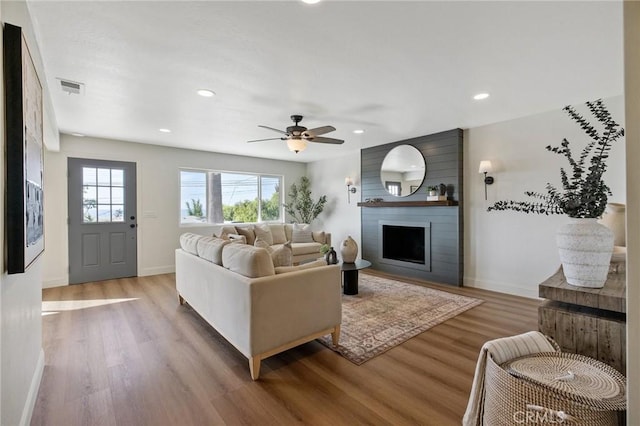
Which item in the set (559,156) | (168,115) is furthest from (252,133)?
(559,156)

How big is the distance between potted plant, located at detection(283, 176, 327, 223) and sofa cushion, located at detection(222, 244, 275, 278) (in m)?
4.59

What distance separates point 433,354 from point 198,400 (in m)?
1.84

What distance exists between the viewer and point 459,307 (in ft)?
11.8

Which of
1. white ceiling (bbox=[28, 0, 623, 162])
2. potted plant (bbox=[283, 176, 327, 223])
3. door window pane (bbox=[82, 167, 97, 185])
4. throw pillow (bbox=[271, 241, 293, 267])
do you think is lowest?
throw pillow (bbox=[271, 241, 293, 267])

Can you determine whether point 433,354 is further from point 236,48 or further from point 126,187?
point 126,187

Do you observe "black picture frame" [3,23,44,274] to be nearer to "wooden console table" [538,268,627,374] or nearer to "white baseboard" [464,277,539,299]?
"wooden console table" [538,268,627,374]

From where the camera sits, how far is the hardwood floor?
1.78 metres

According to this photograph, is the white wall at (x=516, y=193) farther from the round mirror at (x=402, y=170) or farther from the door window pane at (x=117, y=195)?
the door window pane at (x=117, y=195)

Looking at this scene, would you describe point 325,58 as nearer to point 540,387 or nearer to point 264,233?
point 540,387

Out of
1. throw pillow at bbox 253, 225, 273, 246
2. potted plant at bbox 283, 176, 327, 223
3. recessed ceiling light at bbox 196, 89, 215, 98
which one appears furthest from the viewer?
potted plant at bbox 283, 176, 327, 223

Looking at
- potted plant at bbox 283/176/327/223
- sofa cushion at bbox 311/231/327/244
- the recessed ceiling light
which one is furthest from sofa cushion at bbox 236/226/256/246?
the recessed ceiling light

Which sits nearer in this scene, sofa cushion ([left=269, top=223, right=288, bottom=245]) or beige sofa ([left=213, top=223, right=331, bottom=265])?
beige sofa ([left=213, top=223, right=331, bottom=265])

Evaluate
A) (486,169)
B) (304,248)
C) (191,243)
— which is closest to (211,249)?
(191,243)

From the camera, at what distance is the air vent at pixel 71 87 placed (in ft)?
9.01
